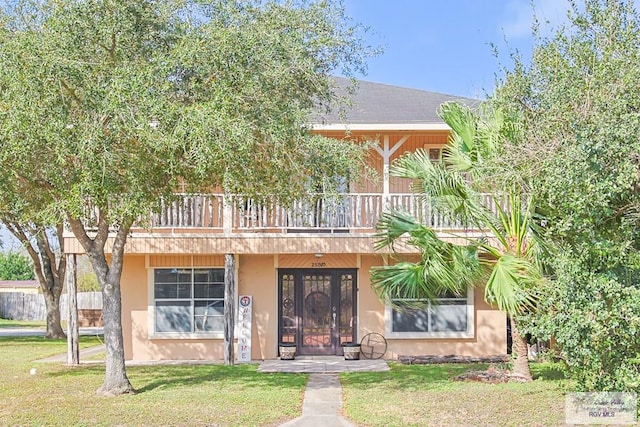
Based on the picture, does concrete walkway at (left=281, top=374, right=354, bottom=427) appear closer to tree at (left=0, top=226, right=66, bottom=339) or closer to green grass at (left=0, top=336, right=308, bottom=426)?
green grass at (left=0, top=336, right=308, bottom=426)

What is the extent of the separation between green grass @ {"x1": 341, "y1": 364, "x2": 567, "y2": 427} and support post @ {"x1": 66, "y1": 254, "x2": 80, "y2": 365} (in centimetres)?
588

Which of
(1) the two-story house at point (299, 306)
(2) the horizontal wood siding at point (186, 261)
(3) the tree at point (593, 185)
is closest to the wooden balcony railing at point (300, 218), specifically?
(1) the two-story house at point (299, 306)

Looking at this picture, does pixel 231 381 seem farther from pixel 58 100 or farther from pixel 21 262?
pixel 21 262

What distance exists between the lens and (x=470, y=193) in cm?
1280

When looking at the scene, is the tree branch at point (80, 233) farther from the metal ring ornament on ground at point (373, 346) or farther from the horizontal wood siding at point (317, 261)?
the metal ring ornament on ground at point (373, 346)

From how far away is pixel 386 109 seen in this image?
17047mm

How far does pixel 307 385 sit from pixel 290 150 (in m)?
4.29

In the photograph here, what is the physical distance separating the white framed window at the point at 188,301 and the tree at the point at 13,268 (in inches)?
1767

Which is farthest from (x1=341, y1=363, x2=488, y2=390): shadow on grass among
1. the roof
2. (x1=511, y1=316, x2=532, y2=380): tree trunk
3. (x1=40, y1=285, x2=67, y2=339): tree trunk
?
(x1=40, y1=285, x2=67, y2=339): tree trunk

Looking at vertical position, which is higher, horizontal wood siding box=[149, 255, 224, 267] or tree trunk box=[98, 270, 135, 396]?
horizontal wood siding box=[149, 255, 224, 267]

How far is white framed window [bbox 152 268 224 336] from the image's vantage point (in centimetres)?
1647

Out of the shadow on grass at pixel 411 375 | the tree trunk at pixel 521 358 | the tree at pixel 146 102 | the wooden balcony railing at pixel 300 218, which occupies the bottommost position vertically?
the shadow on grass at pixel 411 375

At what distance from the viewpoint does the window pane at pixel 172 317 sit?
1647cm

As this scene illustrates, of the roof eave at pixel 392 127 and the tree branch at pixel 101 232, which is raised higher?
the roof eave at pixel 392 127
